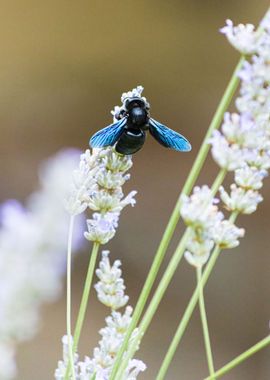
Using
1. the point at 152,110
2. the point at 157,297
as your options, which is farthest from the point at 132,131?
the point at 152,110

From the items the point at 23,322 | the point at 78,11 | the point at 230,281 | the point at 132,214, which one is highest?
the point at 78,11

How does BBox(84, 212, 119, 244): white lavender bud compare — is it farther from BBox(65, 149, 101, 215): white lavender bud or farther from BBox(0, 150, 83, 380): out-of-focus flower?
BBox(0, 150, 83, 380): out-of-focus flower

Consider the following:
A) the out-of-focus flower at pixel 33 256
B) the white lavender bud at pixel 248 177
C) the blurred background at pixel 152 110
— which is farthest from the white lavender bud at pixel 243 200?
the blurred background at pixel 152 110

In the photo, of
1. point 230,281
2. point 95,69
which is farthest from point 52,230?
point 230,281

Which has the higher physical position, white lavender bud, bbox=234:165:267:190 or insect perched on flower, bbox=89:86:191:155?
insect perched on flower, bbox=89:86:191:155

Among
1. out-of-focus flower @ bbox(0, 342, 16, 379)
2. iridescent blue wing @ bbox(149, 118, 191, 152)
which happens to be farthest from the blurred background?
out-of-focus flower @ bbox(0, 342, 16, 379)

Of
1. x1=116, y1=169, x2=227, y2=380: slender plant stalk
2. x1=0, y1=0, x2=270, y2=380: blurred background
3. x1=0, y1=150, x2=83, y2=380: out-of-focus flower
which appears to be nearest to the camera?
x1=0, y1=150, x2=83, y2=380: out-of-focus flower

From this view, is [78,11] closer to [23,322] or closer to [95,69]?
[95,69]

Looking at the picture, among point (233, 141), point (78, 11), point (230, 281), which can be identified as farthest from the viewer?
point (230, 281)
